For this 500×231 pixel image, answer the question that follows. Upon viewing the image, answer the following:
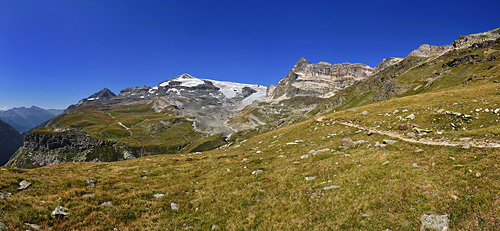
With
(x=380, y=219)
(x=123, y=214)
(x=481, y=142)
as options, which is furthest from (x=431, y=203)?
(x=123, y=214)

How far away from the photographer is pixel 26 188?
54.8 feet

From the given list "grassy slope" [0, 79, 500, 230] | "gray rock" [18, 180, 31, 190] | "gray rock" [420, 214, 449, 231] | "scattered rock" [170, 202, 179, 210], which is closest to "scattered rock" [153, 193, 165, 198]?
"grassy slope" [0, 79, 500, 230]

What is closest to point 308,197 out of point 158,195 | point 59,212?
point 158,195

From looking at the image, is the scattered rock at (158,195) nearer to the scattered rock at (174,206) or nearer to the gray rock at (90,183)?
the scattered rock at (174,206)

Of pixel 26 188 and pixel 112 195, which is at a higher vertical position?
pixel 26 188

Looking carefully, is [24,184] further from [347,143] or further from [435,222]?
[347,143]

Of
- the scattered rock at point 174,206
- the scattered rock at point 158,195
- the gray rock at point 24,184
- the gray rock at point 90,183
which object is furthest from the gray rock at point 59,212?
→ the gray rock at point 24,184

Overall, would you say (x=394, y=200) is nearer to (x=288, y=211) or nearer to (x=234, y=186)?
(x=288, y=211)

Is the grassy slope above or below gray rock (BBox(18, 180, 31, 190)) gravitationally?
below

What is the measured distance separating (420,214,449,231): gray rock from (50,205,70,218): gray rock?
2218 centimetres

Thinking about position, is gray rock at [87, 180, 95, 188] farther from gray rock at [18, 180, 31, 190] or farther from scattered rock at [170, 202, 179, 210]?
scattered rock at [170, 202, 179, 210]

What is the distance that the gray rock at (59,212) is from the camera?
1280 cm

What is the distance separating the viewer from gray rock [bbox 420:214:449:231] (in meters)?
9.91

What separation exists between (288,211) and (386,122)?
107 ft
